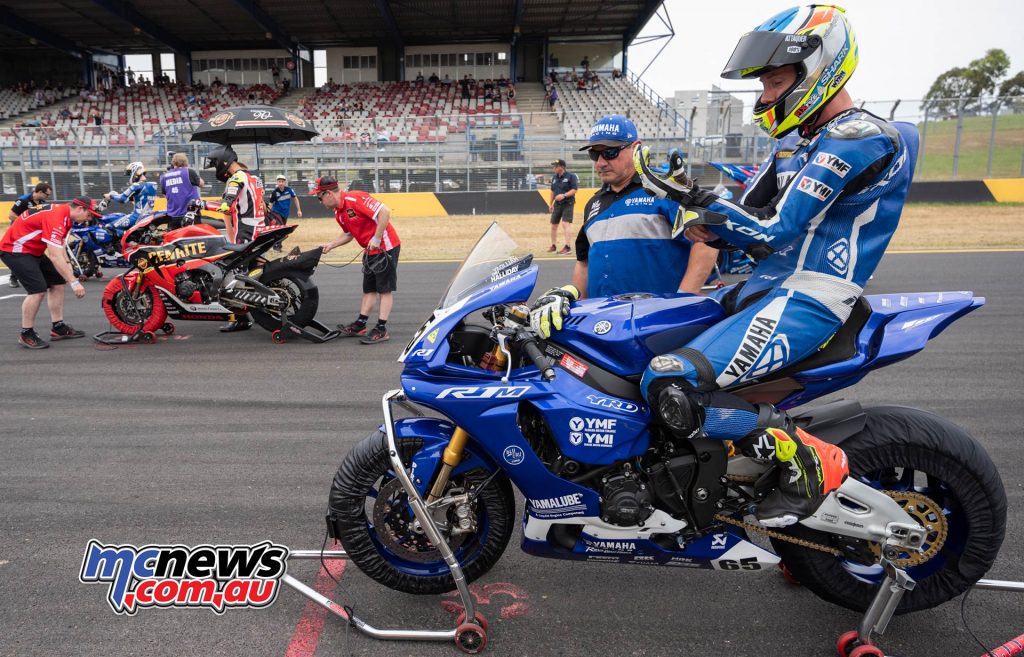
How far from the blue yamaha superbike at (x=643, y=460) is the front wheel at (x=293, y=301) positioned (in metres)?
5.43

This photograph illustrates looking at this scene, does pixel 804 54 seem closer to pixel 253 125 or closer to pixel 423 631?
pixel 423 631

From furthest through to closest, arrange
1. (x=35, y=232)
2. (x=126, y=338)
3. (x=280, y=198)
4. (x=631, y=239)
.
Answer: (x=280, y=198) < (x=126, y=338) < (x=35, y=232) < (x=631, y=239)

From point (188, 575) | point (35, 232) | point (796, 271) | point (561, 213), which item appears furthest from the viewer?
point (561, 213)

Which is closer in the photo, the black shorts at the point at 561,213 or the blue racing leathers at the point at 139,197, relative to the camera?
the blue racing leathers at the point at 139,197

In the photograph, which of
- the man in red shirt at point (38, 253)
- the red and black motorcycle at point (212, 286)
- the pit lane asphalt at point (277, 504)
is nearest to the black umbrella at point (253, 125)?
the red and black motorcycle at point (212, 286)

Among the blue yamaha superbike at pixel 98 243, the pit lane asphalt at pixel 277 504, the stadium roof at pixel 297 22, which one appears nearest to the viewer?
the pit lane asphalt at pixel 277 504

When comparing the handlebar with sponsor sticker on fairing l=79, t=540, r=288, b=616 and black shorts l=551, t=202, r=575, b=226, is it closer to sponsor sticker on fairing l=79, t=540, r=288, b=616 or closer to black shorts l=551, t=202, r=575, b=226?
sponsor sticker on fairing l=79, t=540, r=288, b=616

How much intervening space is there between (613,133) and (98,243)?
11.4 m

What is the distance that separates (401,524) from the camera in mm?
2896

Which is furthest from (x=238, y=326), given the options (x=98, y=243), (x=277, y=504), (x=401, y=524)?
(x=401, y=524)

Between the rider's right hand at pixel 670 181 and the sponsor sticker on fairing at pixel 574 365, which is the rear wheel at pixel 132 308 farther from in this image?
the rider's right hand at pixel 670 181

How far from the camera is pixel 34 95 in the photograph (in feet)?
134

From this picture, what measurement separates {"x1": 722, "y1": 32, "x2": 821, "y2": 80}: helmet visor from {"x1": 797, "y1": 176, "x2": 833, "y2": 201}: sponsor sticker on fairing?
0.44m

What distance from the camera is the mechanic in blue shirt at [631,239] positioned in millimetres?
A: 3803
